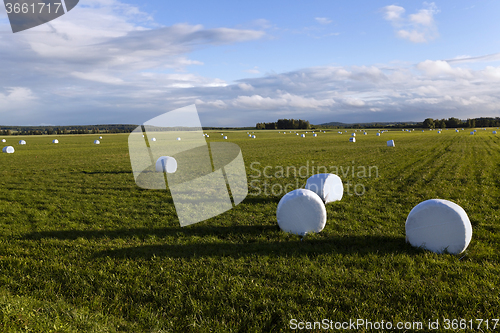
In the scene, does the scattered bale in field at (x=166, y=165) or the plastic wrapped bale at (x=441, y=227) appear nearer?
the plastic wrapped bale at (x=441, y=227)

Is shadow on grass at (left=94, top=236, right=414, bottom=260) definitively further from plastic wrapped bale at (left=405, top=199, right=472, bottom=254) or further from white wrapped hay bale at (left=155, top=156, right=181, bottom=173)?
white wrapped hay bale at (left=155, top=156, right=181, bottom=173)

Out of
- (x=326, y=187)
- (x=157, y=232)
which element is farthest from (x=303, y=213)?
(x=157, y=232)

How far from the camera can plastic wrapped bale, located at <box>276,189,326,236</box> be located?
8414 millimetres

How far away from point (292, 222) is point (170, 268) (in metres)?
3.75

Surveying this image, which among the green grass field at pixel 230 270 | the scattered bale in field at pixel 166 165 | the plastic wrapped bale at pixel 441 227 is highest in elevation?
the scattered bale in field at pixel 166 165

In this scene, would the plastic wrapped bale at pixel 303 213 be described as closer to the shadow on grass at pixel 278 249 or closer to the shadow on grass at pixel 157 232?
the shadow on grass at pixel 278 249

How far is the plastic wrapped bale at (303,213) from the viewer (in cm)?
841

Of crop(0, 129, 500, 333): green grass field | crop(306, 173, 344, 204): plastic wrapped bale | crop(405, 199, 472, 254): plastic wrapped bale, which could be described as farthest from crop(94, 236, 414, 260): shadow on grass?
crop(306, 173, 344, 204): plastic wrapped bale

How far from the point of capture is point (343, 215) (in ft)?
33.4

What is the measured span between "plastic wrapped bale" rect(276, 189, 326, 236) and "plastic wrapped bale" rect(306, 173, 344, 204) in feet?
10.5

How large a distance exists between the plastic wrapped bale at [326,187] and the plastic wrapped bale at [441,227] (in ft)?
14.7

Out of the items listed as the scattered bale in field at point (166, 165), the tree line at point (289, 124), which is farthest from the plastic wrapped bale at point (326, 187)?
the tree line at point (289, 124)

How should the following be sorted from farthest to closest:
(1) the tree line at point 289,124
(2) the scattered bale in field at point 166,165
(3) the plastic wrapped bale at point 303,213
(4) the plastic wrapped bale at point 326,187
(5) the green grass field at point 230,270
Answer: (1) the tree line at point 289,124
(2) the scattered bale in field at point 166,165
(4) the plastic wrapped bale at point 326,187
(3) the plastic wrapped bale at point 303,213
(5) the green grass field at point 230,270

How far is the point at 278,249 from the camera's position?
7.48 m
